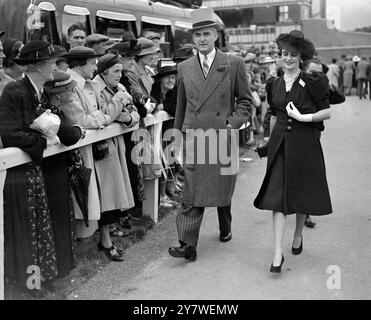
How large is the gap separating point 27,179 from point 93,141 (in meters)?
0.87

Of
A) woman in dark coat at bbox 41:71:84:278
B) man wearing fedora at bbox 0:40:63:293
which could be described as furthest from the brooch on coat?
man wearing fedora at bbox 0:40:63:293

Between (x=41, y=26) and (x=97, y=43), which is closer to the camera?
(x=97, y=43)

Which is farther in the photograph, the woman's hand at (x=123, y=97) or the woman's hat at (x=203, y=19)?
the woman's hand at (x=123, y=97)

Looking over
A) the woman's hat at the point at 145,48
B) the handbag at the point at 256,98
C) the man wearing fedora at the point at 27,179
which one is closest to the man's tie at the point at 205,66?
the man wearing fedora at the point at 27,179

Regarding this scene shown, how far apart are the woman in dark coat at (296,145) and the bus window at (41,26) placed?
4764mm

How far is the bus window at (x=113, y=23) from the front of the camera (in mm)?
9422

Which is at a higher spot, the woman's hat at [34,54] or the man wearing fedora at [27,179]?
the woman's hat at [34,54]

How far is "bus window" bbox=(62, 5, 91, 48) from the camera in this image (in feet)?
28.0

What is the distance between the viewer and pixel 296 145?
4.48 meters

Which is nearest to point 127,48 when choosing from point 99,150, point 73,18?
point 99,150

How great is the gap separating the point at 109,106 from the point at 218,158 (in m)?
1.03

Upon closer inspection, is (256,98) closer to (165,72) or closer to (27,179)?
(165,72)

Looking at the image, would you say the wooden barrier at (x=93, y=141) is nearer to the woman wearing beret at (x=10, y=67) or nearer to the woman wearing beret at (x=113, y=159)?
the woman wearing beret at (x=113, y=159)

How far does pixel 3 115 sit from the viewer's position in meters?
3.49
